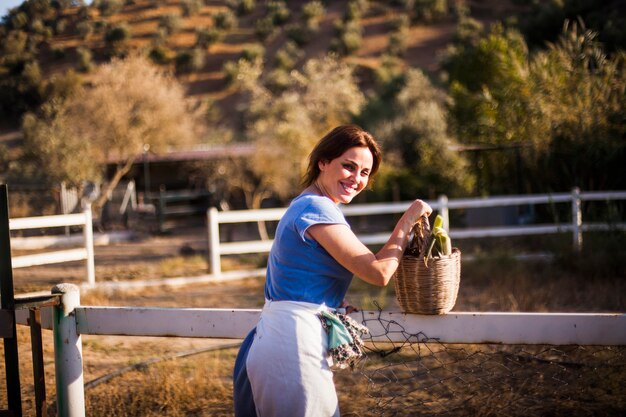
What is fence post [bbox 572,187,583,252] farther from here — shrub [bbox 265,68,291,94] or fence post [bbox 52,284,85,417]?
shrub [bbox 265,68,291,94]

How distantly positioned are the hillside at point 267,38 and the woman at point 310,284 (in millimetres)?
42134

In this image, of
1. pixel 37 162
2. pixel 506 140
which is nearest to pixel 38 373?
pixel 506 140

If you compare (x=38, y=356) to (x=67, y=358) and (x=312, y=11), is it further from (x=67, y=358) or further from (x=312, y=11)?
(x=312, y=11)

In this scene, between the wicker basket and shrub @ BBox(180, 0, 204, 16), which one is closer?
the wicker basket

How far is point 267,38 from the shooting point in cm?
5669

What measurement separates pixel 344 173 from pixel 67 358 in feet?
4.82

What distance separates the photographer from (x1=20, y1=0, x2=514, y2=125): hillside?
49.4 metres

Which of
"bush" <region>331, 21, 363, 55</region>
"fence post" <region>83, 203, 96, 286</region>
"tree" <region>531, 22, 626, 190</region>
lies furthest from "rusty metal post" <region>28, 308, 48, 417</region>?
"bush" <region>331, 21, 363, 55</region>

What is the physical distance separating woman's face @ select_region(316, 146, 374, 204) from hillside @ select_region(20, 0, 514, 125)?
1657 inches

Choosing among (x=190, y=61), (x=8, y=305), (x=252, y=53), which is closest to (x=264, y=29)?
(x=252, y=53)

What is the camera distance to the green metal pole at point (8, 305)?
2705mm

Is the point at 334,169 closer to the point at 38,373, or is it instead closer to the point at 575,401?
the point at 38,373

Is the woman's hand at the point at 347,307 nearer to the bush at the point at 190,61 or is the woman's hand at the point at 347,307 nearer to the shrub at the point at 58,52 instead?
the shrub at the point at 58,52

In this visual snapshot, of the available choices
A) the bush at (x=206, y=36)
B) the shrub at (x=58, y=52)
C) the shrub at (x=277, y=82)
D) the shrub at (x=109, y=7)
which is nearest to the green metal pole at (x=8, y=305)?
the shrub at (x=58, y=52)
